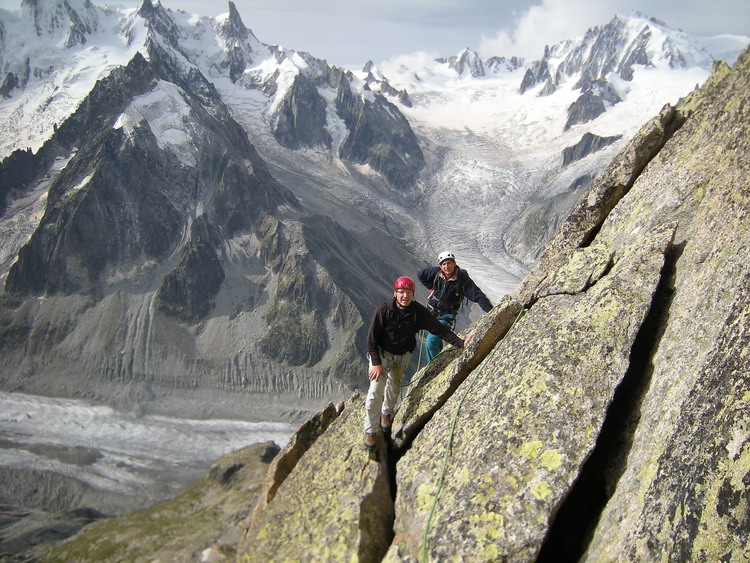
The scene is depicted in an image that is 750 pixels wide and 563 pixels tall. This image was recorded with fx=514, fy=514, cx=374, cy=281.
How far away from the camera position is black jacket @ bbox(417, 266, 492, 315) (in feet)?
54.5

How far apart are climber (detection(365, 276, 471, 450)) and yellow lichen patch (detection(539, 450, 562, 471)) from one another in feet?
15.6

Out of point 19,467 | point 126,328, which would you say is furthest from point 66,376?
point 19,467

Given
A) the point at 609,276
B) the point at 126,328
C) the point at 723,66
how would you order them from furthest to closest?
the point at 126,328 < the point at 723,66 < the point at 609,276

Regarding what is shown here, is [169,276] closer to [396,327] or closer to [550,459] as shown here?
[396,327]

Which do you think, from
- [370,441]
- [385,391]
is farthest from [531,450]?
[385,391]

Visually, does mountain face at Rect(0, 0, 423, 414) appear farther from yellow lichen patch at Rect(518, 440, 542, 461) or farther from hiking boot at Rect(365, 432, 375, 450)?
yellow lichen patch at Rect(518, 440, 542, 461)

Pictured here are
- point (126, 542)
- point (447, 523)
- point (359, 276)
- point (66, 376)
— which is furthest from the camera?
point (359, 276)

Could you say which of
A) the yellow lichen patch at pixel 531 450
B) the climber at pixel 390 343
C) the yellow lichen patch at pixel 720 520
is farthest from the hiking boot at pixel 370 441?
the yellow lichen patch at pixel 720 520

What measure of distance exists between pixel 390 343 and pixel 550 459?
17.7 feet

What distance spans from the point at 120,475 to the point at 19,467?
20706 millimetres

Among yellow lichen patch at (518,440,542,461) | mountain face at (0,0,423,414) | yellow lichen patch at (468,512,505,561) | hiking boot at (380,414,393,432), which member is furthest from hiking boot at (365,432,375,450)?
mountain face at (0,0,423,414)

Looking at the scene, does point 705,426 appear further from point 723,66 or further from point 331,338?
point 331,338

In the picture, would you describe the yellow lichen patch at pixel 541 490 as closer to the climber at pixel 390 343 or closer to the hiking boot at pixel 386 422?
the climber at pixel 390 343

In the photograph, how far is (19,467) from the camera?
10781 centimetres
